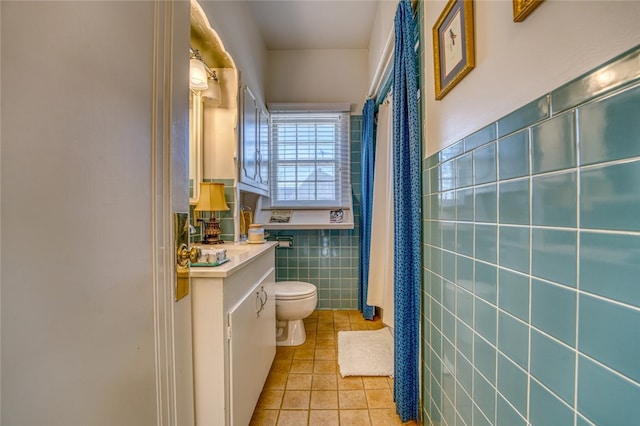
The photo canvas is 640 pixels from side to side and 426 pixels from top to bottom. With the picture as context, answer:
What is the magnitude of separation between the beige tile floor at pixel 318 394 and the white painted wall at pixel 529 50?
55.2 inches

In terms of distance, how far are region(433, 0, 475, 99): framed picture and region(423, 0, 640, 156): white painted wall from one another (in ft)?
0.07

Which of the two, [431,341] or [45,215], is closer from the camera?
[45,215]

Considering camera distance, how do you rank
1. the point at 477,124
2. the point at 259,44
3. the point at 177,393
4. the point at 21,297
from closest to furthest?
the point at 21,297 < the point at 177,393 < the point at 477,124 < the point at 259,44

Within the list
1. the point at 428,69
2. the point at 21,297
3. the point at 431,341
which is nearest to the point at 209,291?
the point at 21,297

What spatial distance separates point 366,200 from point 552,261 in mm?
1986

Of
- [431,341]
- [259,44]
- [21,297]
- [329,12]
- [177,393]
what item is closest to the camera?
[21,297]

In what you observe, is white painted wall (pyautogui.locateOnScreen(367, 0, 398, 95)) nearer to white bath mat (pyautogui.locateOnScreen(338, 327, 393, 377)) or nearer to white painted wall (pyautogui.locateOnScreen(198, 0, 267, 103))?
white painted wall (pyautogui.locateOnScreen(198, 0, 267, 103))

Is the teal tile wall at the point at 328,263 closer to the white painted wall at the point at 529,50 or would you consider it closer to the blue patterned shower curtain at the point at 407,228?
the blue patterned shower curtain at the point at 407,228

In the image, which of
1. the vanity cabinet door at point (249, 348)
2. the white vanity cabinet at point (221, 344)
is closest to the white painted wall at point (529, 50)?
the white vanity cabinet at point (221, 344)

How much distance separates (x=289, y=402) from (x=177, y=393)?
106 centimetres

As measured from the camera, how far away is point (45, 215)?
0.34 metres

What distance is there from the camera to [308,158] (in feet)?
9.23

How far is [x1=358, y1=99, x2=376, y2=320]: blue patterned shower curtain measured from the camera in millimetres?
2459

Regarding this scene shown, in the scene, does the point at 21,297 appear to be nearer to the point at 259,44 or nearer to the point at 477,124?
the point at 477,124
